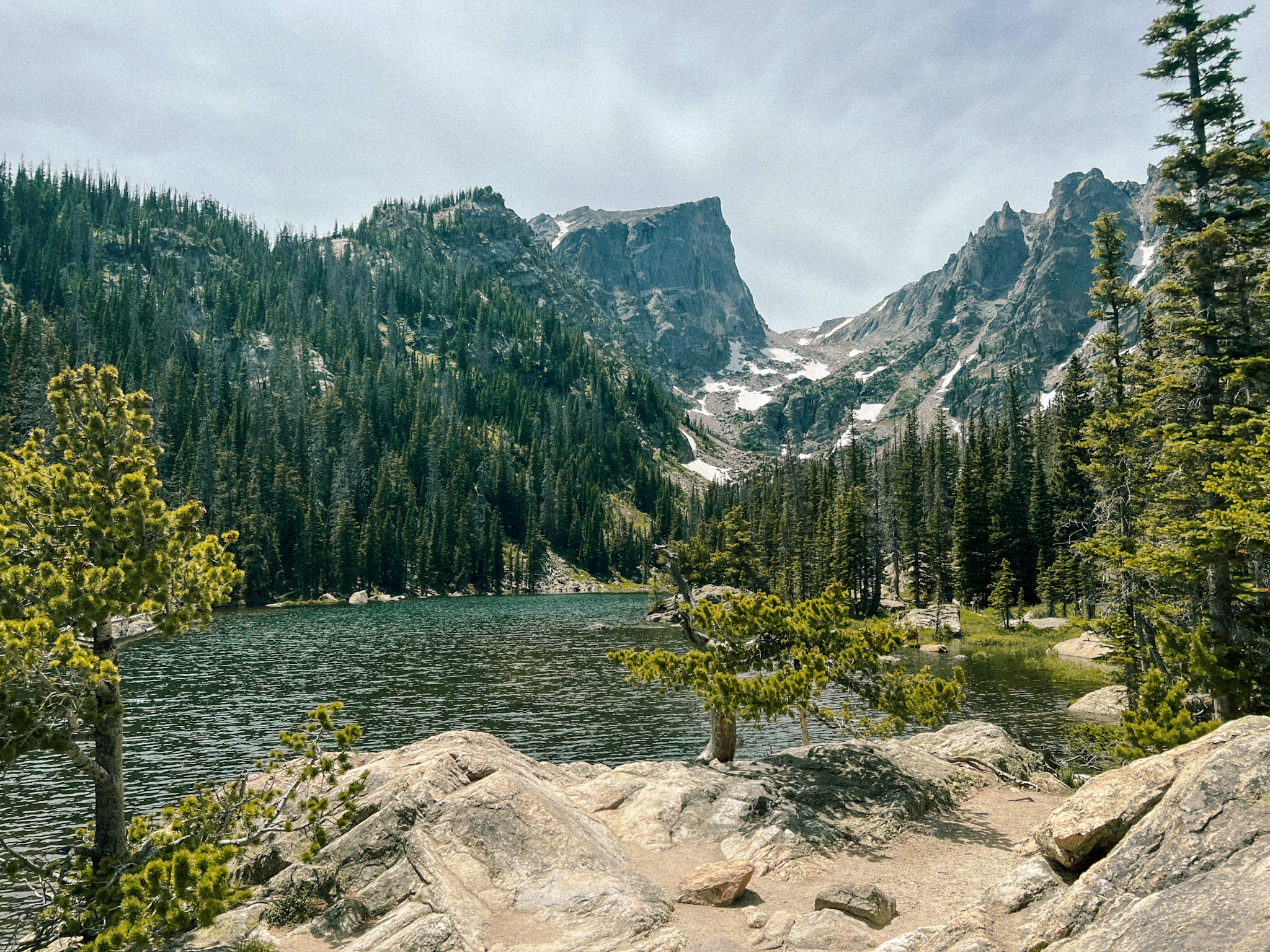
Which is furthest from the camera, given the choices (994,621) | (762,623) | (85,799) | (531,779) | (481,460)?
(481,460)

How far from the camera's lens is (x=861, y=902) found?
1217 cm

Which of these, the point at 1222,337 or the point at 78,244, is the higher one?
the point at 78,244

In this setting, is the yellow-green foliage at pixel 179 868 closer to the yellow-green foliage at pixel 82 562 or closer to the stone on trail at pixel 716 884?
the yellow-green foliage at pixel 82 562

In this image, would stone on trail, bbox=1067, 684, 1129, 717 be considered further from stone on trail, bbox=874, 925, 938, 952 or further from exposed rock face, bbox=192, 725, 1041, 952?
stone on trail, bbox=874, 925, 938, 952

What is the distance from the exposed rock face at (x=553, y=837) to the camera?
469 inches

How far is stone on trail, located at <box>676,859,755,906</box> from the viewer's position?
13414 mm

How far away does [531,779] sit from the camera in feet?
57.7

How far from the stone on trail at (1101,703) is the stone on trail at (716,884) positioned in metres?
30.5

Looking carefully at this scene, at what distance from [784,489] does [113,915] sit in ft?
402

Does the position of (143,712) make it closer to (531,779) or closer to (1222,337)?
(531,779)

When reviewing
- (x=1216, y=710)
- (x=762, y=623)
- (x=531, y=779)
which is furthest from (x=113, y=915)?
(x=1216, y=710)

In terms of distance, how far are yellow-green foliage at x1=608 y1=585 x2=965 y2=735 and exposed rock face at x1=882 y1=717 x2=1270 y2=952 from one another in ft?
18.7

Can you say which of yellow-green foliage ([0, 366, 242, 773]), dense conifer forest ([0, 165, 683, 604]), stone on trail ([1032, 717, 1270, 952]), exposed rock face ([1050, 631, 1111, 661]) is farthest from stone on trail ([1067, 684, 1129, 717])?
dense conifer forest ([0, 165, 683, 604])

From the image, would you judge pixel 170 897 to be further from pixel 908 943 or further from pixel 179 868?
pixel 908 943
